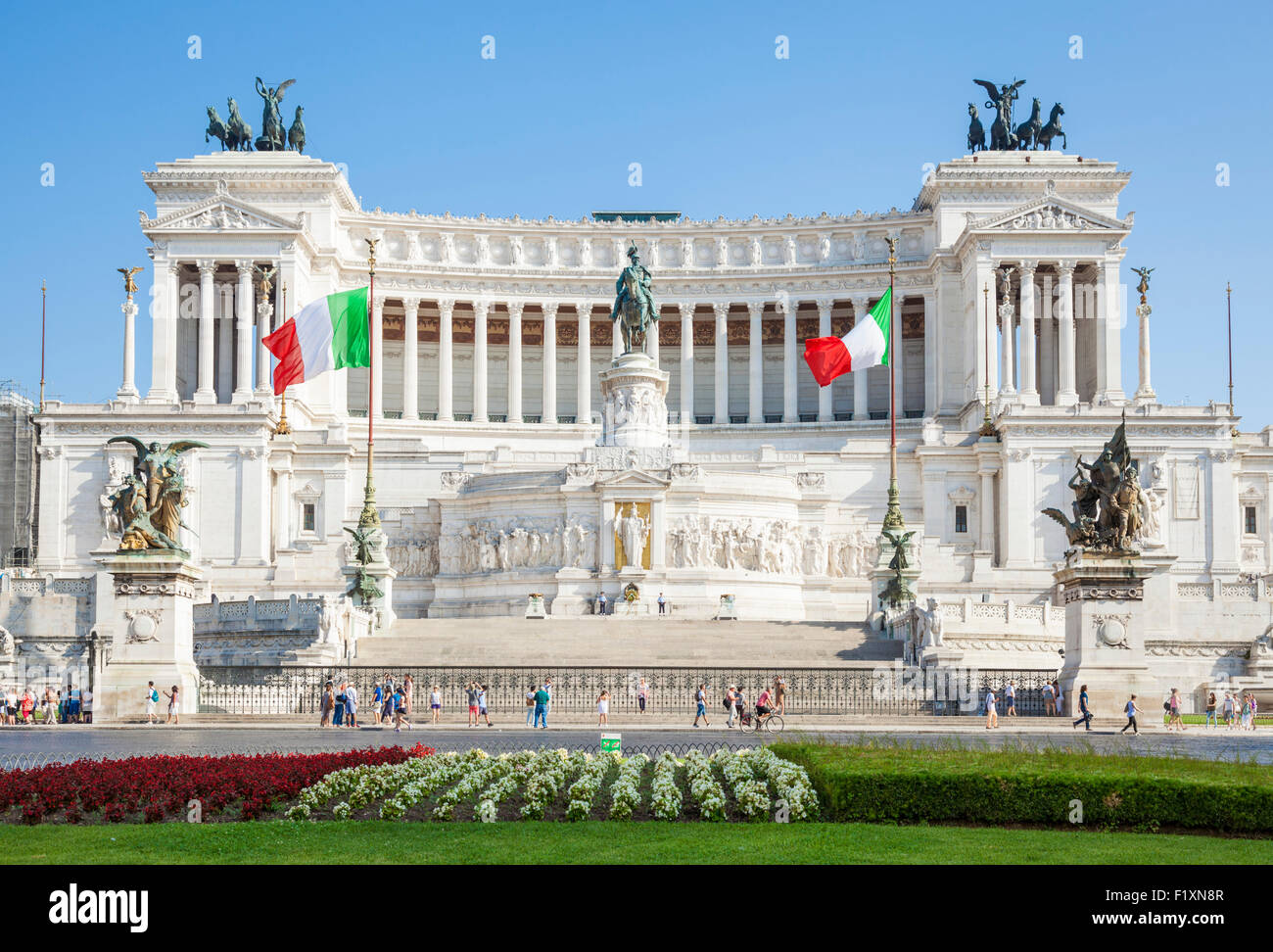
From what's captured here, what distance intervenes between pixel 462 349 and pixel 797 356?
70.3ft

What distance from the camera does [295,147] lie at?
9444 centimetres

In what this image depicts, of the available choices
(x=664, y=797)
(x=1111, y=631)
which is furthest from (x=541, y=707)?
(x=664, y=797)

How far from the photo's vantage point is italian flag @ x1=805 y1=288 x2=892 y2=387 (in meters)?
60.1

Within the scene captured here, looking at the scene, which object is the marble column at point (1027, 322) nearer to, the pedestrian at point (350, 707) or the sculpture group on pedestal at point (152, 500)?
the pedestrian at point (350, 707)

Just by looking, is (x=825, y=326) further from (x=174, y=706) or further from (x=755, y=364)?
(x=174, y=706)

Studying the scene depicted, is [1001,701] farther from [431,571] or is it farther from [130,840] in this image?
[431,571]

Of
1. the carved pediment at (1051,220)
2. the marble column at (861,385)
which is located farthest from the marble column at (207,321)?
the carved pediment at (1051,220)

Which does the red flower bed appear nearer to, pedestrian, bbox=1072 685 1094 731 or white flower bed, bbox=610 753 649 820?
white flower bed, bbox=610 753 649 820

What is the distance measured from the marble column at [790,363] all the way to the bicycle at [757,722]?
190 ft

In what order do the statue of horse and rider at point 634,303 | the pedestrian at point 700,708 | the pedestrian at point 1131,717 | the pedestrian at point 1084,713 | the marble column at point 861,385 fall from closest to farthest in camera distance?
1. the pedestrian at point 1131,717
2. the pedestrian at point 1084,713
3. the pedestrian at point 700,708
4. the statue of horse and rider at point 634,303
5. the marble column at point 861,385

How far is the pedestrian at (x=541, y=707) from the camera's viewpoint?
1421 inches

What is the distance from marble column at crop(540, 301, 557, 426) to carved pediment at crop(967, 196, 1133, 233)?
2569 centimetres

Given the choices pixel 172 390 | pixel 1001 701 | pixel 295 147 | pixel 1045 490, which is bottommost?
pixel 1001 701
